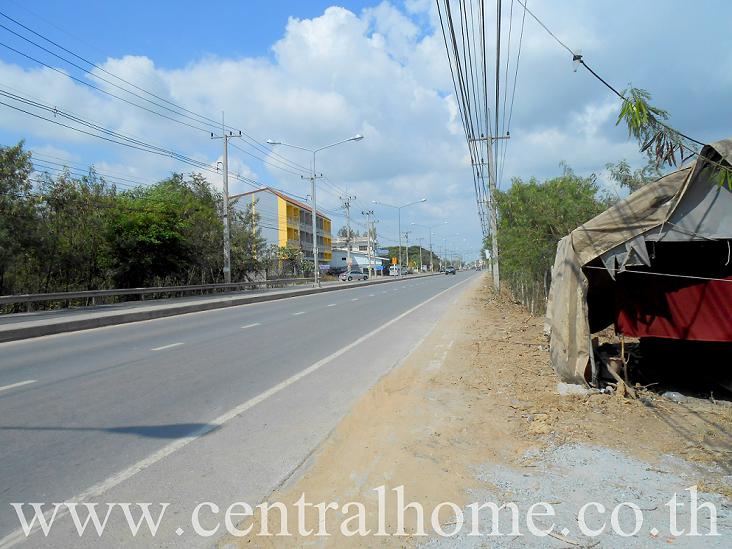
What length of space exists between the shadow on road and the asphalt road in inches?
0.8

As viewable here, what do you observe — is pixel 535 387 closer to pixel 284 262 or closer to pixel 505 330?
pixel 505 330

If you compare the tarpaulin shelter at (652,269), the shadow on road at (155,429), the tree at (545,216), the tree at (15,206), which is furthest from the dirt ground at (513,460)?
the tree at (15,206)

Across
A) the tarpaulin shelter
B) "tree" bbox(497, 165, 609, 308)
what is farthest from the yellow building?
the tarpaulin shelter

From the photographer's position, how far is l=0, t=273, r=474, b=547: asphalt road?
13.9 feet

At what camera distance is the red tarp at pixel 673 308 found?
21.5ft

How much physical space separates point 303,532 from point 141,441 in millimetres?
2645

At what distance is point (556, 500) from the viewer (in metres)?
3.82

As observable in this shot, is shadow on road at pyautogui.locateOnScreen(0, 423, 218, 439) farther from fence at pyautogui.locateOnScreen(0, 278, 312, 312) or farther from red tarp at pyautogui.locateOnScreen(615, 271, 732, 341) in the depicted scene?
fence at pyautogui.locateOnScreen(0, 278, 312, 312)

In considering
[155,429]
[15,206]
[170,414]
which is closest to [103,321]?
[15,206]

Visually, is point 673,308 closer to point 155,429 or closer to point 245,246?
point 155,429

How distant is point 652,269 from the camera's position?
787 centimetres

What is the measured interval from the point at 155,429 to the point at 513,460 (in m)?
3.79

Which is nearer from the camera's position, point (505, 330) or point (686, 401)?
point (686, 401)

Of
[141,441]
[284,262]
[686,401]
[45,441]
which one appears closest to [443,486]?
[141,441]
